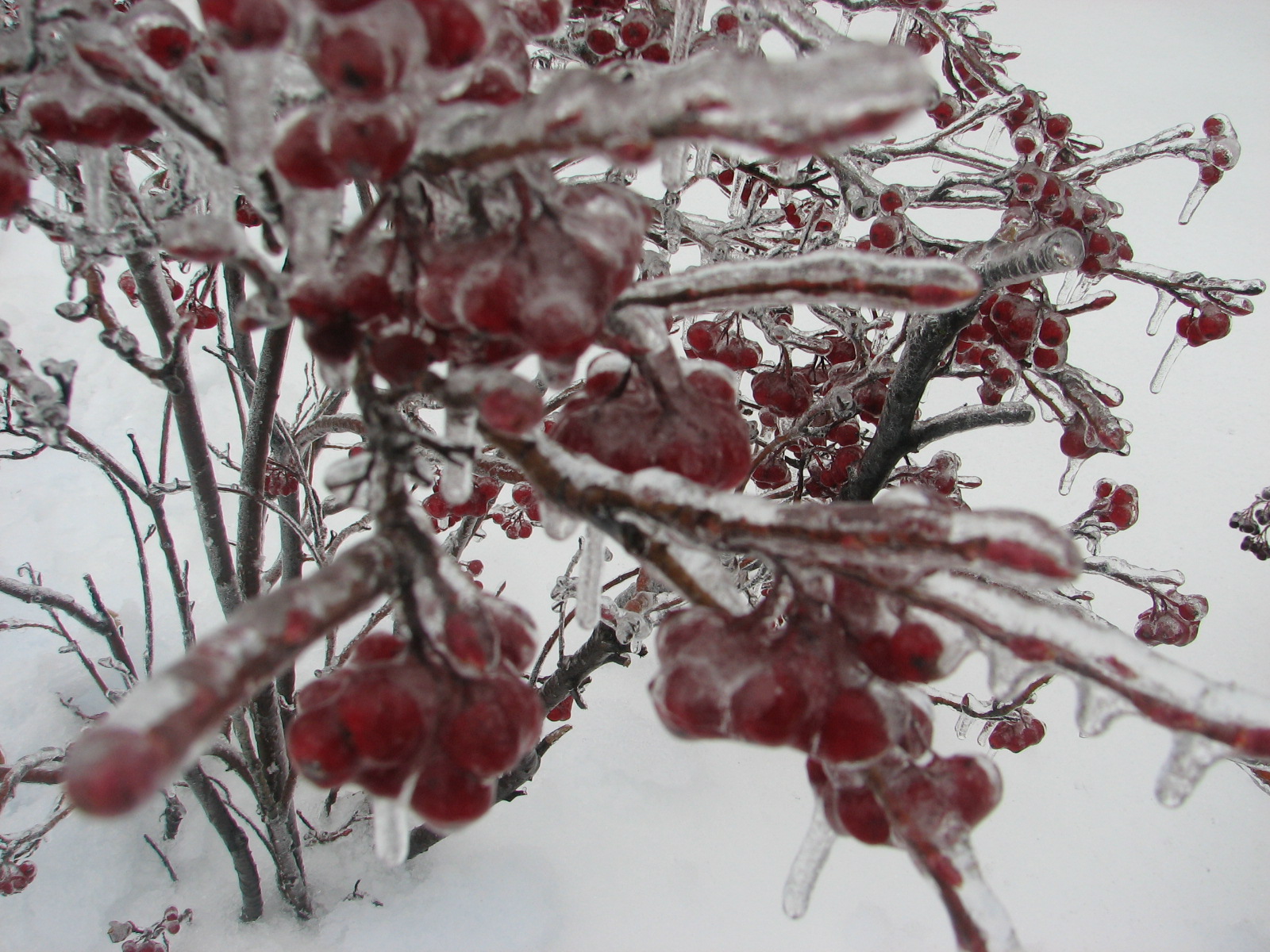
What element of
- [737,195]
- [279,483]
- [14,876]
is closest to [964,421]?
[737,195]

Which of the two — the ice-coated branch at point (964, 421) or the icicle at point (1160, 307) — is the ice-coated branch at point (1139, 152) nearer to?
the icicle at point (1160, 307)

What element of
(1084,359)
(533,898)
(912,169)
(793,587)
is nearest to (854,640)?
(793,587)

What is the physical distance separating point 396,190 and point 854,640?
0.32m

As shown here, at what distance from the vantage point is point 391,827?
399 mm

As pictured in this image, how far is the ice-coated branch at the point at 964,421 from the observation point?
115 centimetres

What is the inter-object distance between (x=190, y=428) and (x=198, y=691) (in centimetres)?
98

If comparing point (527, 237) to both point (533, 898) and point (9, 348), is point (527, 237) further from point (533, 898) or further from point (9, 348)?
point (533, 898)

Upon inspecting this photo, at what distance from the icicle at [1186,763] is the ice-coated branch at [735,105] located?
29 centimetres

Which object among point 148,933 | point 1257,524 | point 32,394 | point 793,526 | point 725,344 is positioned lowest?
point 148,933

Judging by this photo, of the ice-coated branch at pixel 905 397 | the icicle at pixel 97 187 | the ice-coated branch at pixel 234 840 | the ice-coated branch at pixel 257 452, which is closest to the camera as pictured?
the icicle at pixel 97 187

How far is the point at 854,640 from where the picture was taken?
1.16 ft

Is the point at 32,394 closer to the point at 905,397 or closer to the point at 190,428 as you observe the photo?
the point at 190,428

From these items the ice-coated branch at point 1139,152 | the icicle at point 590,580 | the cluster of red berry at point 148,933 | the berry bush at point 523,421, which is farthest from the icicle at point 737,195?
the cluster of red berry at point 148,933

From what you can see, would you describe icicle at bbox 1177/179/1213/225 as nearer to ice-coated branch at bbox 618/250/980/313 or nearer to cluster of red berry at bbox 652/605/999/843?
ice-coated branch at bbox 618/250/980/313
